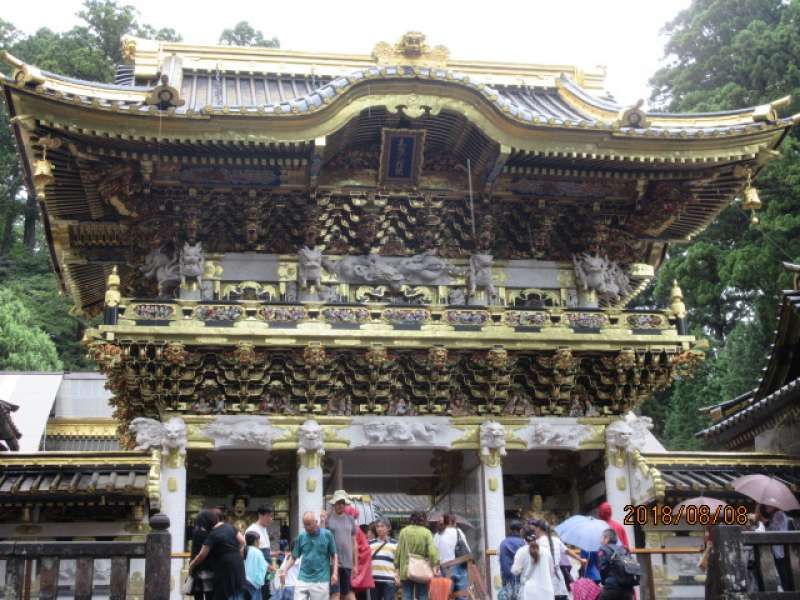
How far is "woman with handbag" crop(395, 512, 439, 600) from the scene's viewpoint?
38.2ft

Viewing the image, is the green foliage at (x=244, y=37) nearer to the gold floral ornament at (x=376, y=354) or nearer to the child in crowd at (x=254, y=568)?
the gold floral ornament at (x=376, y=354)

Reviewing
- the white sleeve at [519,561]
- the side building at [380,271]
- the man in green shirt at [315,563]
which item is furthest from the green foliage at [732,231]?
the man in green shirt at [315,563]

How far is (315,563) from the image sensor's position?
429 inches

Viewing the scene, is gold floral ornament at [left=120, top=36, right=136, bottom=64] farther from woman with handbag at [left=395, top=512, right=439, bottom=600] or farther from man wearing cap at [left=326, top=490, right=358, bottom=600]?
woman with handbag at [left=395, top=512, right=439, bottom=600]

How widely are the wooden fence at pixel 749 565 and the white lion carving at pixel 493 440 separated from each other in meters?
6.83

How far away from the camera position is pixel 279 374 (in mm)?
16156

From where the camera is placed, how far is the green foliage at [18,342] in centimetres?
3161

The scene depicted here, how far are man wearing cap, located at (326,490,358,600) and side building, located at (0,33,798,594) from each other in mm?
4119

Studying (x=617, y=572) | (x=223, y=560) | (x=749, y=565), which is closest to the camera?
(x=223, y=560)

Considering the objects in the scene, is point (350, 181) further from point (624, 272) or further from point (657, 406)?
point (657, 406)

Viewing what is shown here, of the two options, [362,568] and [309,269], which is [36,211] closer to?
[309,269]

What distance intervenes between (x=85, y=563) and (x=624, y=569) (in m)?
5.25

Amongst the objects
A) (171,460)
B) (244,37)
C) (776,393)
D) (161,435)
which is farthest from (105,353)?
(244,37)

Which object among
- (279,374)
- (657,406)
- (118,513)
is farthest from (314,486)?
(657,406)
